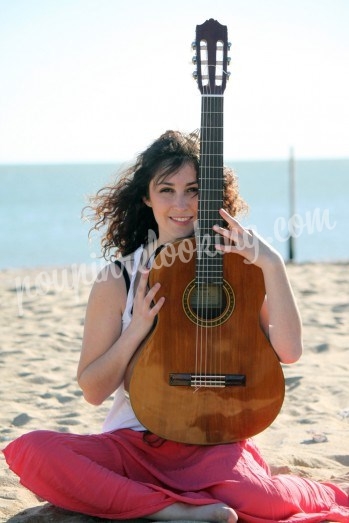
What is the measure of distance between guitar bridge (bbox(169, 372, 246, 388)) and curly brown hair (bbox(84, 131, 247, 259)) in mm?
756

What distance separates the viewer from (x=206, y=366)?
360cm

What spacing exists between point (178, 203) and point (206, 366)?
0.70 m

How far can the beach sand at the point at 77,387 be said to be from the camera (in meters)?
4.35

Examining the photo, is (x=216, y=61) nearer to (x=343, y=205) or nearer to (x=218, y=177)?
(x=218, y=177)

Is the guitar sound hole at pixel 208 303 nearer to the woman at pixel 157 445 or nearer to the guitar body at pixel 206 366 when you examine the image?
the guitar body at pixel 206 366

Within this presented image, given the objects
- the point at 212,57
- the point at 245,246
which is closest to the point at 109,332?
the point at 245,246

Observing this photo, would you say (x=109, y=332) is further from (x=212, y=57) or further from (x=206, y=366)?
(x=212, y=57)

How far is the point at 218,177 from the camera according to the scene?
365 centimetres

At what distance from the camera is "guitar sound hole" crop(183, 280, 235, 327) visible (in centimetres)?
360

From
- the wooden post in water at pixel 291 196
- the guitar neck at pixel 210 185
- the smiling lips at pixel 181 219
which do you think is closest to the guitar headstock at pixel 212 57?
the guitar neck at pixel 210 185

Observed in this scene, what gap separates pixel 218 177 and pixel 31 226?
3082 centimetres

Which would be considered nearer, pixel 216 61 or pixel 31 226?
pixel 216 61

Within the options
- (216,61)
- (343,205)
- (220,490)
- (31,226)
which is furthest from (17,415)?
(343,205)

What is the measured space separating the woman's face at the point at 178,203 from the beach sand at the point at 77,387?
124cm
